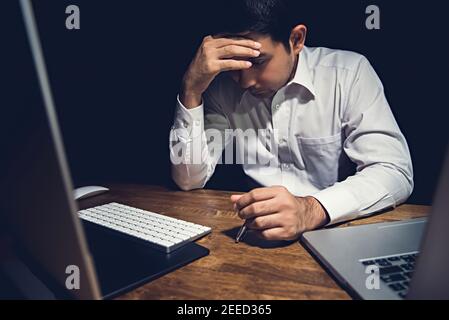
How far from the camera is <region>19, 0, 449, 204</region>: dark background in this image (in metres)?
1.60

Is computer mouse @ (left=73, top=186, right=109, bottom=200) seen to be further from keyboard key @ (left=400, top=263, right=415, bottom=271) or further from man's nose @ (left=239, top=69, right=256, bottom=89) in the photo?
keyboard key @ (left=400, top=263, right=415, bottom=271)

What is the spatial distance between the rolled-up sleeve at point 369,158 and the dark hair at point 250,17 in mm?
376

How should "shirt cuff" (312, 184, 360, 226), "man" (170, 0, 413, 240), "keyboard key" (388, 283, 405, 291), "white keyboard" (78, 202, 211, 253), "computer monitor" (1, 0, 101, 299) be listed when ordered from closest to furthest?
1. "computer monitor" (1, 0, 101, 299)
2. "keyboard key" (388, 283, 405, 291)
3. "white keyboard" (78, 202, 211, 253)
4. "shirt cuff" (312, 184, 360, 226)
5. "man" (170, 0, 413, 240)

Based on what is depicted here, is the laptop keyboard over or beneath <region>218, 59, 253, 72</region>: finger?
beneath

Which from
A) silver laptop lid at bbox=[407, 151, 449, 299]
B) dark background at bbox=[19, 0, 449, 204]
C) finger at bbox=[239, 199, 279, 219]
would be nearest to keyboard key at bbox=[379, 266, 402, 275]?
silver laptop lid at bbox=[407, 151, 449, 299]

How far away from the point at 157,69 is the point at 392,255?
4.68 feet

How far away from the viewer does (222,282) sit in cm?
71

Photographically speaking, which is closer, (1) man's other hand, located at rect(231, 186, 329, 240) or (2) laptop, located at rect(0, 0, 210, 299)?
(2) laptop, located at rect(0, 0, 210, 299)

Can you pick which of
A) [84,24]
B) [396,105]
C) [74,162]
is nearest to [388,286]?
[396,105]

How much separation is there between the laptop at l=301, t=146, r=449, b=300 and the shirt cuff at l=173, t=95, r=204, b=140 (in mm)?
713

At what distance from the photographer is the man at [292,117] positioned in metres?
1.18

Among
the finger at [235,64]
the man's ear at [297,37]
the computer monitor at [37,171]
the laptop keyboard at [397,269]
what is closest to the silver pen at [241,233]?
the laptop keyboard at [397,269]

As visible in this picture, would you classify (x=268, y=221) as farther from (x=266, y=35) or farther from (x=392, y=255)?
(x=266, y=35)

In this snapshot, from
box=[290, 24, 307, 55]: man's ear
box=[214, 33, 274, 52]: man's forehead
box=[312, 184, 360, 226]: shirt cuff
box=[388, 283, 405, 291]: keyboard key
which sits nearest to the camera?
box=[388, 283, 405, 291]: keyboard key
